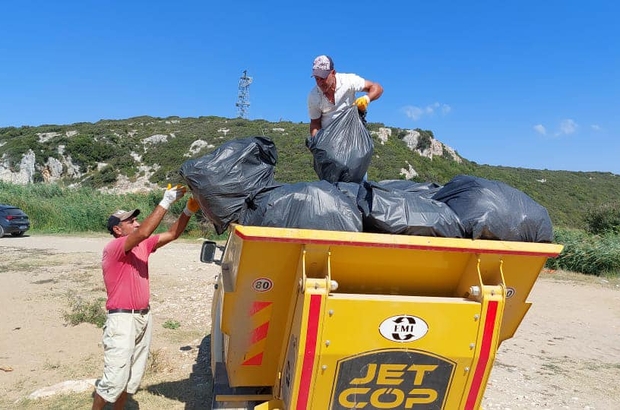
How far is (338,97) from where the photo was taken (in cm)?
413

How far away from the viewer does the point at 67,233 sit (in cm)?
1920

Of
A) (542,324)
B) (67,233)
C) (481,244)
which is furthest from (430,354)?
(67,233)

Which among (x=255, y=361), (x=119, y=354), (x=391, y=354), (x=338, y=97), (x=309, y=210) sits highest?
(x=338, y=97)

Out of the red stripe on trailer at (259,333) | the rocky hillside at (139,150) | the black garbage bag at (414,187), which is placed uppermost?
the rocky hillside at (139,150)

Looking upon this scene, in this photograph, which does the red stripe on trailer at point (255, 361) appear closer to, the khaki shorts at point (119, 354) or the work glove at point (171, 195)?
the khaki shorts at point (119, 354)

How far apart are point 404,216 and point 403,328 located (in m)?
0.59

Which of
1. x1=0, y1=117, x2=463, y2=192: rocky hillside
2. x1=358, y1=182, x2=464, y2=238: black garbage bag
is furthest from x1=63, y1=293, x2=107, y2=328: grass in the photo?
x1=0, y1=117, x2=463, y2=192: rocky hillside

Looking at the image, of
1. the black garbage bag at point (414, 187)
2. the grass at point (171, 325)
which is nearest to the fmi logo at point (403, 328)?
the black garbage bag at point (414, 187)

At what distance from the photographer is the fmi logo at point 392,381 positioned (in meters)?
2.53

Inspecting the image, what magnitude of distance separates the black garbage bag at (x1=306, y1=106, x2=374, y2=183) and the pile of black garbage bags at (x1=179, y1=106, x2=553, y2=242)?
406 millimetres

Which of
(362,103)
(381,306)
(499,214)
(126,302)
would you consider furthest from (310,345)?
(362,103)

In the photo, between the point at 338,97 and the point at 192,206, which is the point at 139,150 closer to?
the point at 338,97

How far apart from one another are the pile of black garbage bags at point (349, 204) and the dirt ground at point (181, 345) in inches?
97.2

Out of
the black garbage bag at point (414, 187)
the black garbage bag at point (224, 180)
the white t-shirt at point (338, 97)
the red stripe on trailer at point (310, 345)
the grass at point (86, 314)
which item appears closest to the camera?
the red stripe on trailer at point (310, 345)
